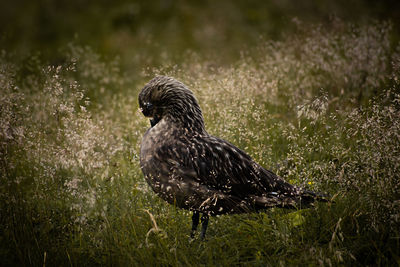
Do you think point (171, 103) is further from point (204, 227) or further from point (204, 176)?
point (204, 227)

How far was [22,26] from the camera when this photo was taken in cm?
1120

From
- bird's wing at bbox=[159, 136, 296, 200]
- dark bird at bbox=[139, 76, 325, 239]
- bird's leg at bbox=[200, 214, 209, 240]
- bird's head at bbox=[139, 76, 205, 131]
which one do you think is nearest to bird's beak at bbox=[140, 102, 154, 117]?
bird's head at bbox=[139, 76, 205, 131]

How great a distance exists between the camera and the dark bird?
10.8ft

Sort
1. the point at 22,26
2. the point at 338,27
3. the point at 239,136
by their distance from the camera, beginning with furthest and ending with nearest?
the point at 22,26, the point at 338,27, the point at 239,136

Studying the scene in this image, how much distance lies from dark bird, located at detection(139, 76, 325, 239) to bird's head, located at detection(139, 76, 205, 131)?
0.02m

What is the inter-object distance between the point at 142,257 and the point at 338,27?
17.5ft

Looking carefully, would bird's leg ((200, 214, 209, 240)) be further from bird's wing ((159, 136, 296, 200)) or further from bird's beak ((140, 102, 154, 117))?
bird's beak ((140, 102, 154, 117))

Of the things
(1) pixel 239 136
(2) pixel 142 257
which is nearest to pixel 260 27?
Answer: (1) pixel 239 136

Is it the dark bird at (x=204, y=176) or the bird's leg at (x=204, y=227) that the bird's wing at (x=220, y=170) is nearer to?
the dark bird at (x=204, y=176)

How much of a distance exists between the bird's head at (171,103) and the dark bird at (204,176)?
2cm

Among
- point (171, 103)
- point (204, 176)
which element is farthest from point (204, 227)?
point (171, 103)

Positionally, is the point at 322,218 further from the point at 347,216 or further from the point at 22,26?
the point at 22,26

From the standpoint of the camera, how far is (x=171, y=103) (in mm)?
3801

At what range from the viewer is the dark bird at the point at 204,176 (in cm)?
330
